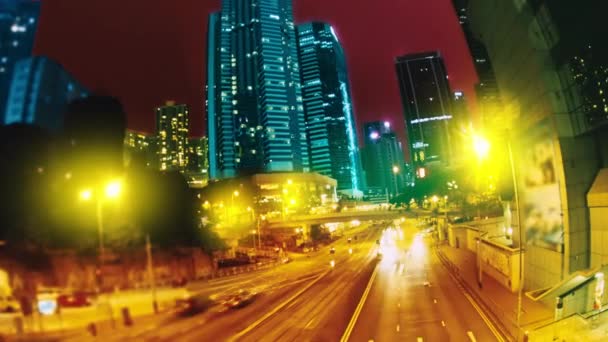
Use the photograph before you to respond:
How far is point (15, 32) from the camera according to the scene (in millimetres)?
22219

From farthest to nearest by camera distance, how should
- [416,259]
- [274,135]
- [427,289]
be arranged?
[274,135] < [416,259] < [427,289]

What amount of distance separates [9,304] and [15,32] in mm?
16249

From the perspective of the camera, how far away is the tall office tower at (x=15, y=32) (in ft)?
66.0

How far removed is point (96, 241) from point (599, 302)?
1486 inches

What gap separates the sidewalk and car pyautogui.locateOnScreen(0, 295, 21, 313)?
27652 millimetres

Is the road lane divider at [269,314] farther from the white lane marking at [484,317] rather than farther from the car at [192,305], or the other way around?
the white lane marking at [484,317]

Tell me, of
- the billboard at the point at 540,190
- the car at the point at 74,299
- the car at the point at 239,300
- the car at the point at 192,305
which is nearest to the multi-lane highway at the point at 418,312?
the billboard at the point at 540,190

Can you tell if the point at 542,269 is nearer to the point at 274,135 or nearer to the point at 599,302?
the point at 599,302

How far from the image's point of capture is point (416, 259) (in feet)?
192

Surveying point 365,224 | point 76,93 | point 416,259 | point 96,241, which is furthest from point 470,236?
point 365,224

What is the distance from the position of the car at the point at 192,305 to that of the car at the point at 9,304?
898cm

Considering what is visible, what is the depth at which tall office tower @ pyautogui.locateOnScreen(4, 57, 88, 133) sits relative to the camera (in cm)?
1805

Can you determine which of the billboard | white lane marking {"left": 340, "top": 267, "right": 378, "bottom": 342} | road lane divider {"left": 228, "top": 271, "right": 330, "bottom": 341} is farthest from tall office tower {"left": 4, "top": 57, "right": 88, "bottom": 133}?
the billboard

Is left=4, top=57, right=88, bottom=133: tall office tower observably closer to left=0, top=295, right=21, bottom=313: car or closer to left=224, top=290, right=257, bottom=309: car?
left=0, top=295, right=21, bottom=313: car
